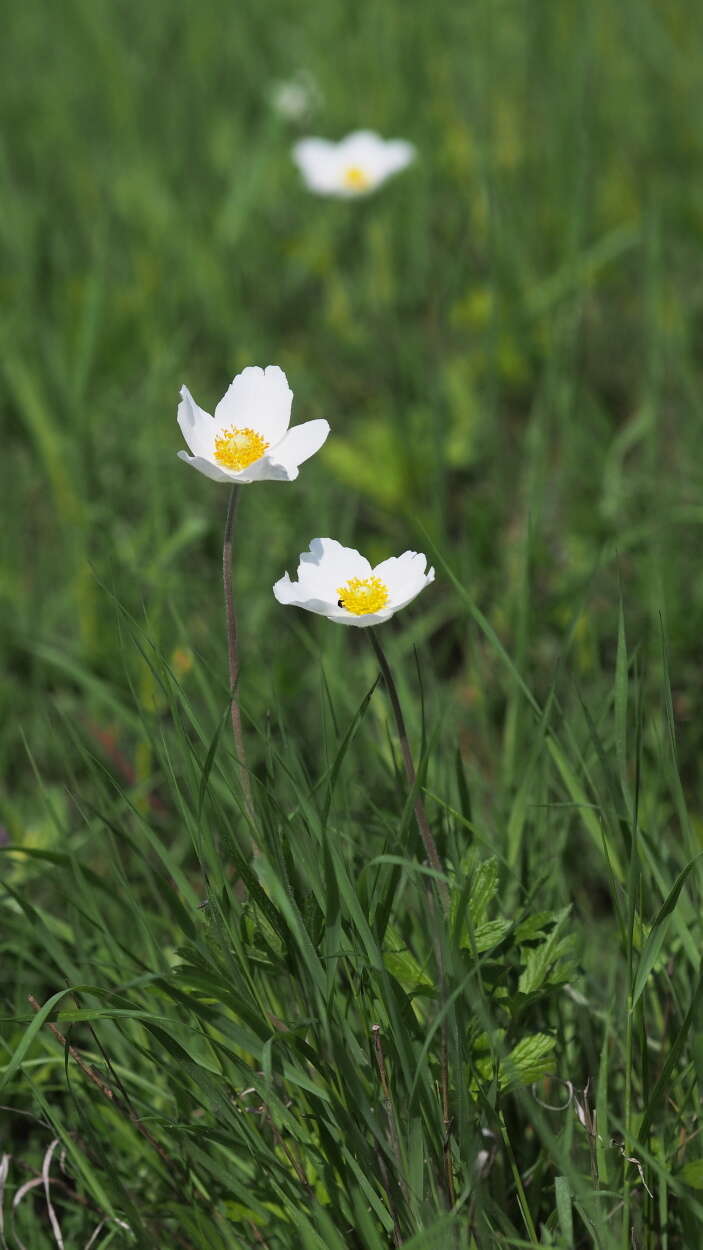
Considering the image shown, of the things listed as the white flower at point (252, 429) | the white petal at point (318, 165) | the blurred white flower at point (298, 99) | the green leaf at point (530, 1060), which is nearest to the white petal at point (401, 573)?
the white flower at point (252, 429)

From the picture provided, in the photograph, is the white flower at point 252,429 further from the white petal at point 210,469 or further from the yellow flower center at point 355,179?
the yellow flower center at point 355,179

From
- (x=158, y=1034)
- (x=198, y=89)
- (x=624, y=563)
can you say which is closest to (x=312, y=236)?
(x=198, y=89)

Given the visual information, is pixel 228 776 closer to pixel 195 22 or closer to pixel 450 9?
pixel 450 9

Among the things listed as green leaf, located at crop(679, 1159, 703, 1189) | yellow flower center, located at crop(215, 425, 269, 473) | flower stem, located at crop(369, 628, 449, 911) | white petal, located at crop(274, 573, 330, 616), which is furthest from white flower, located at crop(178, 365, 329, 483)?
green leaf, located at crop(679, 1159, 703, 1189)

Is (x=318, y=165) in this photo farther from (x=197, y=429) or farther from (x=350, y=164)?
(x=197, y=429)

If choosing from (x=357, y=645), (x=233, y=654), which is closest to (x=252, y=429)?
(x=233, y=654)
